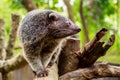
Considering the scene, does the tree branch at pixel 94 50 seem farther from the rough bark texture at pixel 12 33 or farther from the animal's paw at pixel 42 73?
the rough bark texture at pixel 12 33

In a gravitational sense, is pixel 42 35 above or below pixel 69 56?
above

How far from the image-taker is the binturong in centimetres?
274

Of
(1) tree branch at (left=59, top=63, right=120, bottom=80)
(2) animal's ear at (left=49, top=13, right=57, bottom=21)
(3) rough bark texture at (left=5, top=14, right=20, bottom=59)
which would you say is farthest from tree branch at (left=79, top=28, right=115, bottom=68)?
(3) rough bark texture at (left=5, top=14, right=20, bottom=59)

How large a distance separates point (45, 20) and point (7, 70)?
88 centimetres

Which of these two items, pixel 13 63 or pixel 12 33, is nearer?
pixel 13 63

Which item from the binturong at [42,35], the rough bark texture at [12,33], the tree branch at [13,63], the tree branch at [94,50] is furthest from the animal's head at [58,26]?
the rough bark texture at [12,33]

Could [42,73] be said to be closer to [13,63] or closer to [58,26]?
[58,26]

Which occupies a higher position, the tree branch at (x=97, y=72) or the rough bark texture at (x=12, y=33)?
the rough bark texture at (x=12, y=33)

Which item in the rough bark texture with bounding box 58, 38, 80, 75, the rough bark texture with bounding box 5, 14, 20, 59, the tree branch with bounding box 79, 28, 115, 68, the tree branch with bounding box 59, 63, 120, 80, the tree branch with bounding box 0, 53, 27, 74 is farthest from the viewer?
the rough bark texture with bounding box 5, 14, 20, 59

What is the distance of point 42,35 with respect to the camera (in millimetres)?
2758

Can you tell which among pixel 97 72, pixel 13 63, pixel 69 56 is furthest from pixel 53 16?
pixel 13 63

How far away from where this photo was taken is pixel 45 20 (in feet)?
9.15

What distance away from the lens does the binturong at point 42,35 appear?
8.98 feet

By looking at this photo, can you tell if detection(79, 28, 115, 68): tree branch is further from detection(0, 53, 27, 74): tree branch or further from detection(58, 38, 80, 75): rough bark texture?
detection(0, 53, 27, 74): tree branch
